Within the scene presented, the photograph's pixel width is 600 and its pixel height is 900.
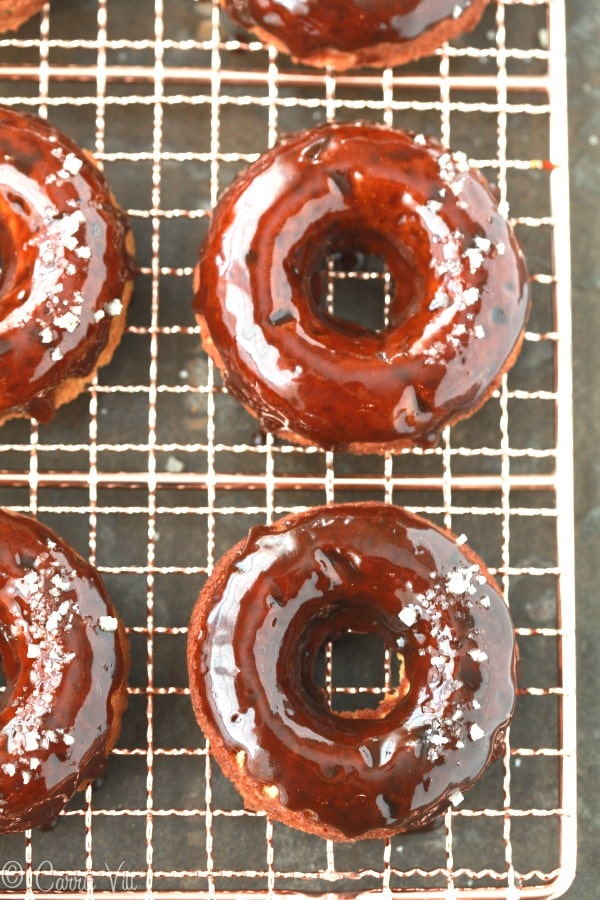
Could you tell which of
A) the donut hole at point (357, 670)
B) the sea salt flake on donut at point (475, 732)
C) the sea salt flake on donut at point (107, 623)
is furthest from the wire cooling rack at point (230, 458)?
the sea salt flake on donut at point (475, 732)

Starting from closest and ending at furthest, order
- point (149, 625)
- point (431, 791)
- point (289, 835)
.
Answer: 1. point (431, 791)
2. point (149, 625)
3. point (289, 835)

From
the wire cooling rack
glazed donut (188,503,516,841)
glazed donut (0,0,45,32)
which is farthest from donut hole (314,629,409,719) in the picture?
glazed donut (0,0,45,32)

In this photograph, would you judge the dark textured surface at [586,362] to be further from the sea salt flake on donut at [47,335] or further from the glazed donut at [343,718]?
the sea salt flake on donut at [47,335]

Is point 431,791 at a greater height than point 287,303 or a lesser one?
lesser

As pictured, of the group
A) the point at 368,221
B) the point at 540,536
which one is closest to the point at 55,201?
the point at 368,221

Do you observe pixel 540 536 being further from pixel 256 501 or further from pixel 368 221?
pixel 368 221

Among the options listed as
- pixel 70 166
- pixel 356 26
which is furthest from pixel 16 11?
pixel 356 26

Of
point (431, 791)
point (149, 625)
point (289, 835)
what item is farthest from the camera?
point (289, 835)
